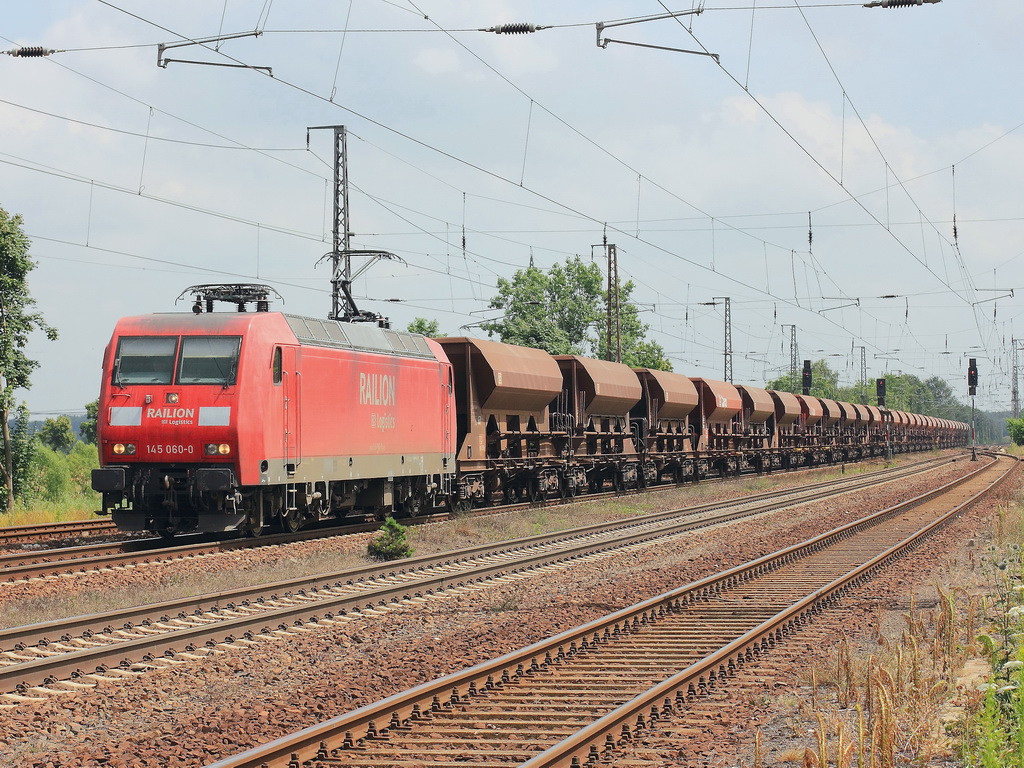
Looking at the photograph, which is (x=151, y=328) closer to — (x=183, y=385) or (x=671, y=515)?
(x=183, y=385)

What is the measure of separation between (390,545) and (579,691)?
893cm

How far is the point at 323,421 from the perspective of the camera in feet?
63.1

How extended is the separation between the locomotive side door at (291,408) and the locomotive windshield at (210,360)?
0.98 m

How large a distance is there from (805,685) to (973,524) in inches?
688

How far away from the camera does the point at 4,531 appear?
64.1 ft

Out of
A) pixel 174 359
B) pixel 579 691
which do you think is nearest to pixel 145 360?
pixel 174 359

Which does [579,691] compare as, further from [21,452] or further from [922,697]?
[21,452]

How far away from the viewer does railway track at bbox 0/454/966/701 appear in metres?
9.34

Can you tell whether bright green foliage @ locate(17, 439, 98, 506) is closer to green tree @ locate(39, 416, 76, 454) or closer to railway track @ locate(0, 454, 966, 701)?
railway track @ locate(0, 454, 966, 701)

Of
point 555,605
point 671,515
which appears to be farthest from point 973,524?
point 555,605

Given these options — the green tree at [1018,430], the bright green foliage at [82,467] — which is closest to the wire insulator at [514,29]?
the bright green foliage at [82,467]

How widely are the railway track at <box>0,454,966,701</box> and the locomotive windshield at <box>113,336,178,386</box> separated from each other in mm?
5167

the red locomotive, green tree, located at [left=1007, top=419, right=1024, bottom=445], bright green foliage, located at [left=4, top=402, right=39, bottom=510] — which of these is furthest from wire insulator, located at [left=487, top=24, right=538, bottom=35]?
green tree, located at [left=1007, top=419, right=1024, bottom=445]

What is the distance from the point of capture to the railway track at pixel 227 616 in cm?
934
